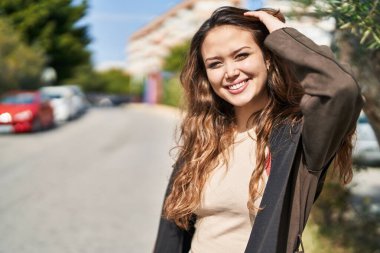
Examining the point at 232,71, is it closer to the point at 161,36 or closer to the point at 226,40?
the point at 226,40

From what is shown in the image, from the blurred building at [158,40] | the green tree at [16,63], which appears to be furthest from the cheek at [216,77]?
the blurred building at [158,40]

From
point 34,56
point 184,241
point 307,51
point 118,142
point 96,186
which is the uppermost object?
point 307,51

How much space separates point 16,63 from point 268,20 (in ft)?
91.7

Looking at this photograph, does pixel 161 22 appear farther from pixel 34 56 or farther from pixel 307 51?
pixel 307 51

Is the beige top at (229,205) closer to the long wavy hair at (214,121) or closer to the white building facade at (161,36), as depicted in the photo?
the long wavy hair at (214,121)

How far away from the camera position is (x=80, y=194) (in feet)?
28.8

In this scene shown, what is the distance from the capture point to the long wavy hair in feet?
5.95

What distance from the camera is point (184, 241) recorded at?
2096 millimetres

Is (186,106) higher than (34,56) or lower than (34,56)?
higher

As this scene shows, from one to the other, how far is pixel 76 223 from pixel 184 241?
515 centimetres

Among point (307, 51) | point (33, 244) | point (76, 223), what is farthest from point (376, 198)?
point (307, 51)

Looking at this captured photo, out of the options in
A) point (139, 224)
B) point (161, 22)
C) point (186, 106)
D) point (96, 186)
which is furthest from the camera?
point (161, 22)

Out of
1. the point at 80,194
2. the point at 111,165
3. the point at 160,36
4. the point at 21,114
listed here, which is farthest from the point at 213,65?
the point at 160,36

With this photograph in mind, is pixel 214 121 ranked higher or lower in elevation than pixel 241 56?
lower
